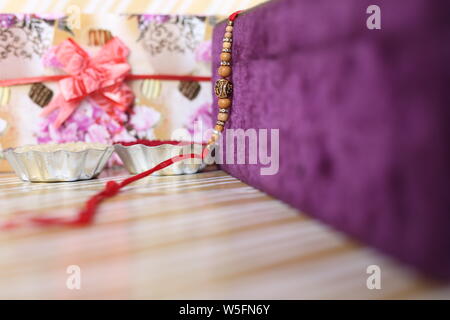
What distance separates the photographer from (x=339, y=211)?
351 millimetres

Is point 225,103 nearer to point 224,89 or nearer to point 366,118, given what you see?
point 224,89

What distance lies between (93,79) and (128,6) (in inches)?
10.5

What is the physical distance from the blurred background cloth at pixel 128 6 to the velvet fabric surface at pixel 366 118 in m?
0.52

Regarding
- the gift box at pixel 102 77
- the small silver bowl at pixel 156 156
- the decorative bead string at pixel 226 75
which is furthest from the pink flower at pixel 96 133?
the decorative bead string at pixel 226 75

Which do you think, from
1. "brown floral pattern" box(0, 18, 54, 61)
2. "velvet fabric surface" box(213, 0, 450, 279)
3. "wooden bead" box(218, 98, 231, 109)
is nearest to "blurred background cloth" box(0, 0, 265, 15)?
"brown floral pattern" box(0, 18, 54, 61)

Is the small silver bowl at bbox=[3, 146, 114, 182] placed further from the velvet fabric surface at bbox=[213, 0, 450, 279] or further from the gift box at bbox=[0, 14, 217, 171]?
the velvet fabric surface at bbox=[213, 0, 450, 279]

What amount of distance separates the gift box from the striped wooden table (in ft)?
1.05

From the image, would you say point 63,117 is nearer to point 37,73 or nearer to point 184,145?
point 37,73

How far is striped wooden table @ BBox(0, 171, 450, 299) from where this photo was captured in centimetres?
26

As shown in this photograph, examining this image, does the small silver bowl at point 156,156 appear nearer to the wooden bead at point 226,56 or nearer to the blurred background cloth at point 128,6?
the wooden bead at point 226,56

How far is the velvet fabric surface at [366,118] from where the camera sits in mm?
253

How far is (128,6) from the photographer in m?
0.96

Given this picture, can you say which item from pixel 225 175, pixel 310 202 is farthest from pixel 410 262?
pixel 225 175

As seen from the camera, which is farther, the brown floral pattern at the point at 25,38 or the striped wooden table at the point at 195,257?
the brown floral pattern at the point at 25,38
